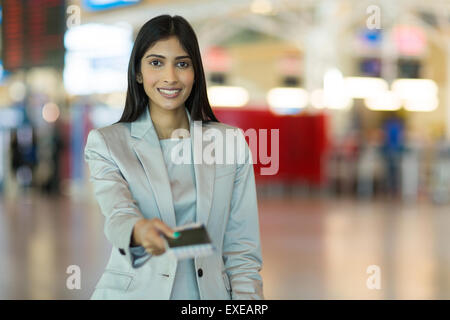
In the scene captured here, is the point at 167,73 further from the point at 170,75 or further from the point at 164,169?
the point at 164,169

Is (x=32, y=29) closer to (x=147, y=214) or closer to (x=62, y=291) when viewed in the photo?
(x=62, y=291)

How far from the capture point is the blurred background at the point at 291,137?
498 cm

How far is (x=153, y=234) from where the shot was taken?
1139 mm

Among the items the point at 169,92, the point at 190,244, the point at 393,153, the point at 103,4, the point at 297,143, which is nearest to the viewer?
the point at 190,244

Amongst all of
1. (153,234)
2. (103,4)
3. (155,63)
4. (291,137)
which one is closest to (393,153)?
(291,137)

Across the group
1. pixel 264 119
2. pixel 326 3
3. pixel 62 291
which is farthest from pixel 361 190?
pixel 62 291

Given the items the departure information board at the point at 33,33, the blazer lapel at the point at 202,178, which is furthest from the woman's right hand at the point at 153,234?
the departure information board at the point at 33,33

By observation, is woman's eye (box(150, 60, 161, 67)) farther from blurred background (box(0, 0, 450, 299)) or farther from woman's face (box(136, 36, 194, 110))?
blurred background (box(0, 0, 450, 299))

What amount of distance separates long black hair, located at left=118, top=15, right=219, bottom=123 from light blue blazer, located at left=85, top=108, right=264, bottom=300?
33 millimetres

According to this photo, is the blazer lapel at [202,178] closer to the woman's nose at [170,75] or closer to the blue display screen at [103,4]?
the woman's nose at [170,75]

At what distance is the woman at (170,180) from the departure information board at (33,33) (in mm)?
5659

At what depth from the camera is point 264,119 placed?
1281 cm

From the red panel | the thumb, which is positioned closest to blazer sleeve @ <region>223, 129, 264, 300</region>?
the thumb

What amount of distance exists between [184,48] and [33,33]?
20.8ft
